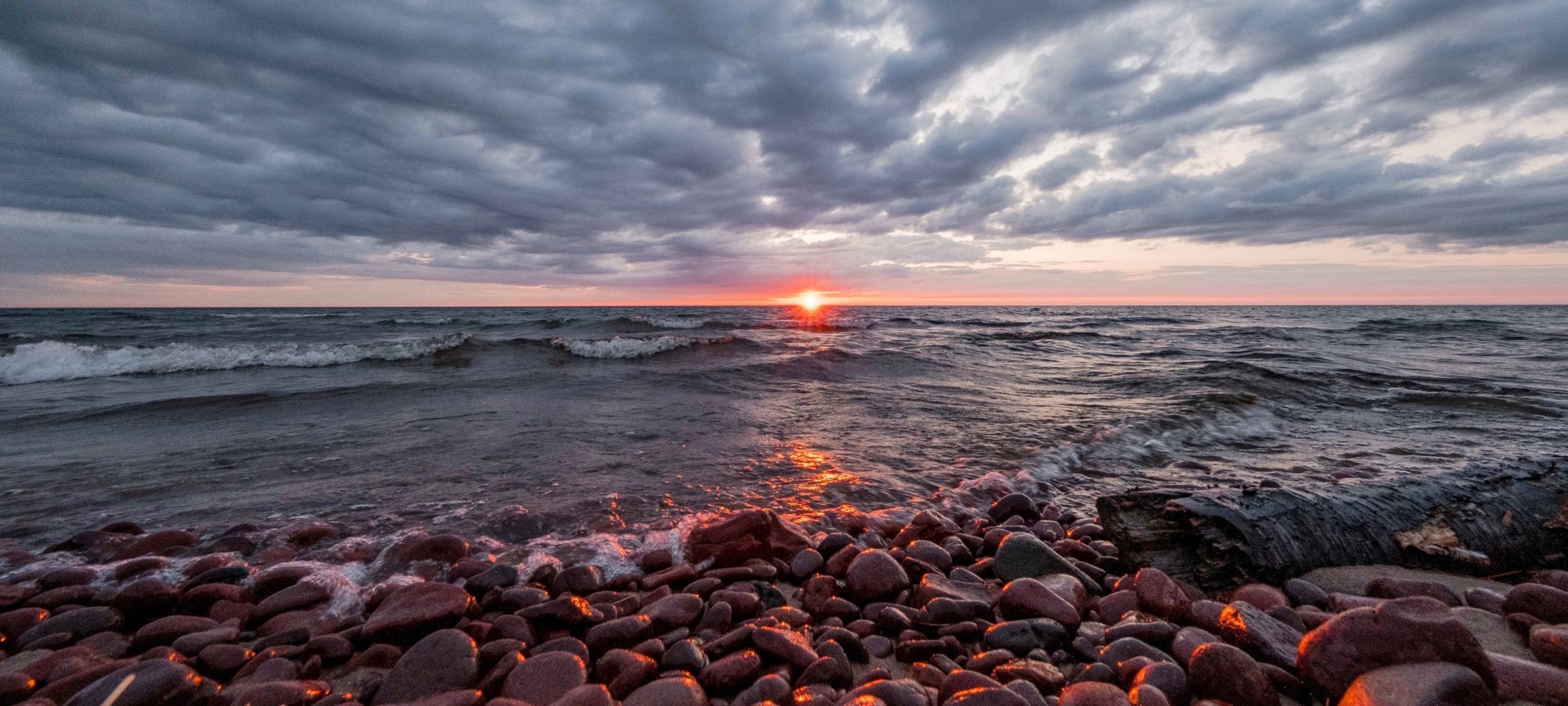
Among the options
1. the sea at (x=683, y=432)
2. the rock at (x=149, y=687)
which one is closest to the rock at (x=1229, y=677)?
the sea at (x=683, y=432)

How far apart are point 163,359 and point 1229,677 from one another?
20.0 metres

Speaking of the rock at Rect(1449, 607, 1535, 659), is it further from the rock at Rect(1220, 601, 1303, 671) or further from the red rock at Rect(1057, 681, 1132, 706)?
the red rock at Rect(1057, 681, 1132, 706)

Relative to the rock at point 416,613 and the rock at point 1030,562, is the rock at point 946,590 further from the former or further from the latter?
the rock at point 416,613

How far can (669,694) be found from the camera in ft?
6.73

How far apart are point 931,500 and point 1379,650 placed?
2831 millimetres

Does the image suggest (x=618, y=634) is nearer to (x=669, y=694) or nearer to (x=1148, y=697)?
(x=669, y=694)

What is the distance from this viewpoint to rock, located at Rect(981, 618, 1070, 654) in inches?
93.7

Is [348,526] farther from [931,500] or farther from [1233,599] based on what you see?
[1233,599]

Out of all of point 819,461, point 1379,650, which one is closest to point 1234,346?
point 819,461

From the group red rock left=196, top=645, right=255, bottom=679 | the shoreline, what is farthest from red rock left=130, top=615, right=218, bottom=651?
red rock left=196, top=645, right=255, bottom=679

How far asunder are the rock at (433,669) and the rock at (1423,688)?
3084 millimetres

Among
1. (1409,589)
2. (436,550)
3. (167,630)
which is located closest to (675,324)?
(436,550)

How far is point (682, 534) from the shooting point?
372 centimetres

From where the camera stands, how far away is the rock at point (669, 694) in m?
2.02
